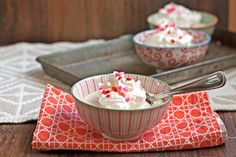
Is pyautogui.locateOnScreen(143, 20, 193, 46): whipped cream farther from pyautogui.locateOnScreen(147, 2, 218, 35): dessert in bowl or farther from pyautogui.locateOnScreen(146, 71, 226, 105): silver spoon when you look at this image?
pyautogui.locateOnScreen(146, 71, 226, 105): silver spoon

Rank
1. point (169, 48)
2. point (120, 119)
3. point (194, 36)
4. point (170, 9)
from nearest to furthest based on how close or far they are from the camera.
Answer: point (120, 119)
point (169, 48)
point (194, 36)
point (170, 9)

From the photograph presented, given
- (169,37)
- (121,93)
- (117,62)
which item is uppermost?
(121,93)

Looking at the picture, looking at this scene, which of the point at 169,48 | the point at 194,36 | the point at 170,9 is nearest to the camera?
the point at 169,48

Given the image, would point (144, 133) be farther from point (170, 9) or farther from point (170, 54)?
point (170, 9)

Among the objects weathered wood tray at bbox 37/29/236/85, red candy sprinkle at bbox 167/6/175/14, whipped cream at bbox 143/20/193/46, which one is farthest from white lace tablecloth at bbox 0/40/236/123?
red candy sprinkle at bbox 167/6/175/14

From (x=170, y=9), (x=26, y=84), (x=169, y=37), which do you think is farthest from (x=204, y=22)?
(x=26, y=84)

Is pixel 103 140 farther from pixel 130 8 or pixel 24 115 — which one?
pixel 130 8

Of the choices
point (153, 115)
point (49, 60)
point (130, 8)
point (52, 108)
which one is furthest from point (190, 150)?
point (130, 8)
